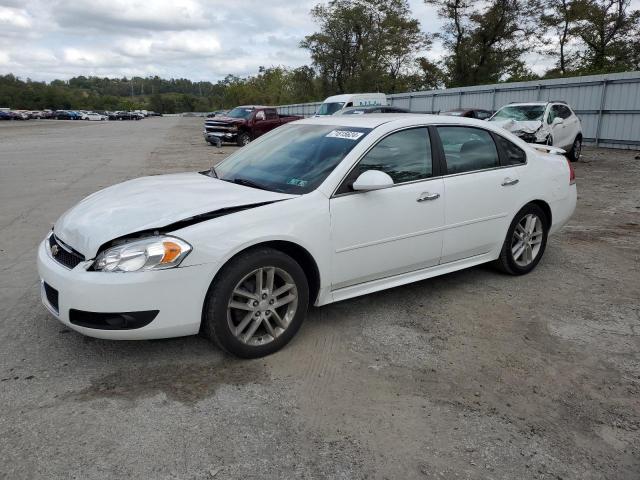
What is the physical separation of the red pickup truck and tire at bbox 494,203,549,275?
18.8 m

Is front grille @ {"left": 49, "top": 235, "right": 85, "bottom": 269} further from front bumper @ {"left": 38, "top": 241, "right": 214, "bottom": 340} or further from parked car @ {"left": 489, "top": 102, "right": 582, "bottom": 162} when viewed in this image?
parked car @ {"left": 489, "top": 102, "right": 582, "bottom": 162}

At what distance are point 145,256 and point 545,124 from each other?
43.9 ft

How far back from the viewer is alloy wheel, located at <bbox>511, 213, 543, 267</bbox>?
16.3 ft

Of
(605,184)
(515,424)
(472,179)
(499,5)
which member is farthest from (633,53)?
(515,424)

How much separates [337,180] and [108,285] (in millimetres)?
1626

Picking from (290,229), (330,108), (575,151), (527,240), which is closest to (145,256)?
(290,229)

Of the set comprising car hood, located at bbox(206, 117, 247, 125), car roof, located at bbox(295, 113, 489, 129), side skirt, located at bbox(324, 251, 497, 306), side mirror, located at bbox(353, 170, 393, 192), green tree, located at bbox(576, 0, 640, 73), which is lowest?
side skirt, located at bbox(324, 251, 497, 306)

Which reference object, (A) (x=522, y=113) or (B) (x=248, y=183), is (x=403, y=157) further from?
(A) (x=522, y=113)

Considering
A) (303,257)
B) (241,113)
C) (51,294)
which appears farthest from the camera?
(241,113)

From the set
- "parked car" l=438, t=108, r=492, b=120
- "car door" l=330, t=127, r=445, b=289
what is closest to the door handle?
"car door" l=330, t=127, r=445, b=289

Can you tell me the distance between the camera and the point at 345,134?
4055mm

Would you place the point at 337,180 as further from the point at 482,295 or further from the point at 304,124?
the point at 482,295

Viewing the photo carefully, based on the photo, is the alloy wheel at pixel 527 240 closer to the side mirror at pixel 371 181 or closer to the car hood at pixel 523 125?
the side mirror at pixel 371 181

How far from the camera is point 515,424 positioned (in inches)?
109
